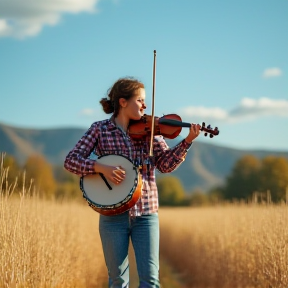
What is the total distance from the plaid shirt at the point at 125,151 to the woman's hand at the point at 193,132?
0.04 meters

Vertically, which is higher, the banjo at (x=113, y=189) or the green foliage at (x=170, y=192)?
the green foliage at (x=170, y=192)

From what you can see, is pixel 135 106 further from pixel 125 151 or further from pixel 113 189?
pixel 113 189

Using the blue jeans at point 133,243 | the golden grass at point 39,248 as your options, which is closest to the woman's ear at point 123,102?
the blue jeans at point 133,243

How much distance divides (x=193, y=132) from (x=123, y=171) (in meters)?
0.62

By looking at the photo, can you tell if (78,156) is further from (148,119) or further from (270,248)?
(270,248)

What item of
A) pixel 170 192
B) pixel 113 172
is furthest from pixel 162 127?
pixel 170 192

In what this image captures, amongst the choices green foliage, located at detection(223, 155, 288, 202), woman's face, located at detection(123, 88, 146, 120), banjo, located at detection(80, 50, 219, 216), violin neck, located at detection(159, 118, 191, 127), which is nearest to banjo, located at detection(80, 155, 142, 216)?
banjo, located at detection(80, 50, 219, 216)

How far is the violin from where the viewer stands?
5086 mm

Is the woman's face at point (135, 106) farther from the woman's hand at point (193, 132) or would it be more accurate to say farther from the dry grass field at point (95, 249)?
the dry grass field at point (95, 249)

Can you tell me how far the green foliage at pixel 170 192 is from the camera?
85.6 meters

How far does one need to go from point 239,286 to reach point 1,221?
14.7 ft

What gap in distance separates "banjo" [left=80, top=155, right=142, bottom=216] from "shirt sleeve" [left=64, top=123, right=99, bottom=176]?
0.08 m

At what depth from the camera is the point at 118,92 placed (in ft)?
17.0

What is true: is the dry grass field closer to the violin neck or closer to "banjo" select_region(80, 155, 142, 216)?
"banjo" select_region(80, 155, 142, 216)
